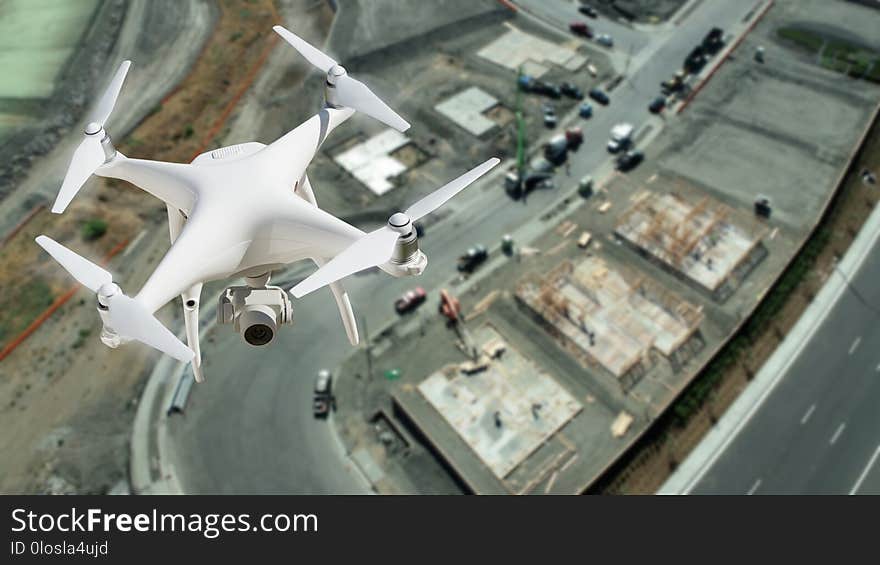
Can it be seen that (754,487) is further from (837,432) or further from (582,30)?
(582,30)

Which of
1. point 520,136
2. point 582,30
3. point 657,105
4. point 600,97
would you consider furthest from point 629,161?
point 582,30

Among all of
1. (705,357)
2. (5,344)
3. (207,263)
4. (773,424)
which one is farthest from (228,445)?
(773,424)

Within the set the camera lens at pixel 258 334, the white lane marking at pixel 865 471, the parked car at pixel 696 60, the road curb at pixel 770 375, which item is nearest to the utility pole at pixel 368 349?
the road curb at pixel 770 375

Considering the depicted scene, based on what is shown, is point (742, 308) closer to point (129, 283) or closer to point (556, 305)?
point (556, 305)

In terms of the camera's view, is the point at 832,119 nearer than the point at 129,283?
No

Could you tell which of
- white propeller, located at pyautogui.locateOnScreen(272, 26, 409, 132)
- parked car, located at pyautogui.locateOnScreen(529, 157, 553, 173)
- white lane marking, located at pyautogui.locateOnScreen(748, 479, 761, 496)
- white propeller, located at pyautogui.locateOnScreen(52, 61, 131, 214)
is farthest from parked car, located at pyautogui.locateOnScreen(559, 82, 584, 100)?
white propeller, located at pyautogui.locateOnScreen(52, 61, 131, 214)

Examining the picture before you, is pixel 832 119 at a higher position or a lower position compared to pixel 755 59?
lower
